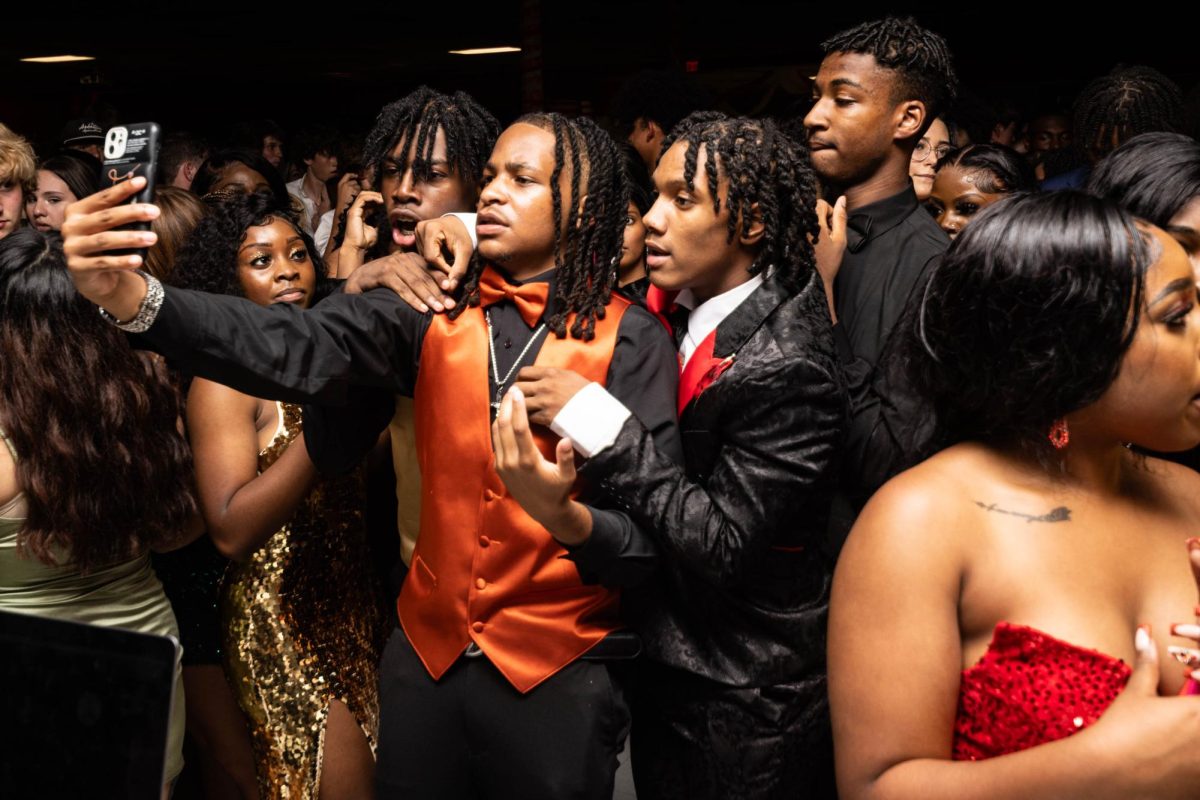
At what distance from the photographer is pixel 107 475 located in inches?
90.4

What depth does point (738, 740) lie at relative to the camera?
1978 mm

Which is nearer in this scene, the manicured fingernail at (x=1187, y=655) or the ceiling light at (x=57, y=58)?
the manicured fingernail at (x=1187, y=655)

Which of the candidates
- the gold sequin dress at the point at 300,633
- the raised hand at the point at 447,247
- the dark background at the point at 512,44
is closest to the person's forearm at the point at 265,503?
the gold sequin dress at the point at 300,633

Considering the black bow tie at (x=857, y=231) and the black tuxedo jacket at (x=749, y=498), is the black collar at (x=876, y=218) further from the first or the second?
the black tuxedo jacket at (x=749, y=498)

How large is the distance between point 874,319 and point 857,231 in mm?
257

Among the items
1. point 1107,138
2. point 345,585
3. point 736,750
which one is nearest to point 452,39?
point 1107,138

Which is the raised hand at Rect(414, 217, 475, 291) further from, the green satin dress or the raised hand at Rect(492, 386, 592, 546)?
the green satin dress

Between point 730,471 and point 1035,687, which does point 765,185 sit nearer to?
point 730,471

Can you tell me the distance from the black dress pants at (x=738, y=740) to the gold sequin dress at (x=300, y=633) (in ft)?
2.62

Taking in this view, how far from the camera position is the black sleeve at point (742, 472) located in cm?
187

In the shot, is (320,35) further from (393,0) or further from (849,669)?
(849,669)

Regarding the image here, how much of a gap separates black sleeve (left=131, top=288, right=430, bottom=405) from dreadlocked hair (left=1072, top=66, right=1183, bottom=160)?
269 centimetres

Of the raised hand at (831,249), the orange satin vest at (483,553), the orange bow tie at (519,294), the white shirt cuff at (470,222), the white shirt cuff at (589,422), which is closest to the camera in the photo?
the white shirt cuff at (589,422)

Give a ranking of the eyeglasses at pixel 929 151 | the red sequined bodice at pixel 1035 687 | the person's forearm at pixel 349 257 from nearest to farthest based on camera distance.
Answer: the red sequined bodice at pixel 1035 687
the person's forearm at pixel 349 257
the eyeglasses at pixel 929 151
